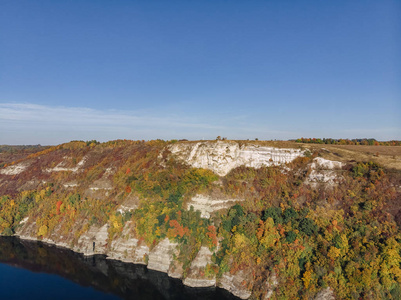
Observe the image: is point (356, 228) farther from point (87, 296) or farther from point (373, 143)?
point (87, 296)

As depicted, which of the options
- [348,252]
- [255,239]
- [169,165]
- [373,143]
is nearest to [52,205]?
[169,165]

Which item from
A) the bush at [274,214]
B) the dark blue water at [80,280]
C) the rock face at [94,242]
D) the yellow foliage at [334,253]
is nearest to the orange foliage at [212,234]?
the dark blue water at [80,280]

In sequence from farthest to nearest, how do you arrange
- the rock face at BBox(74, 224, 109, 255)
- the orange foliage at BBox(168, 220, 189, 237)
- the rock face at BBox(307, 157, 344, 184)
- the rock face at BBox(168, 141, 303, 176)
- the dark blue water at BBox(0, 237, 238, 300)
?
the rock face at BBox(168, 141, 303, 176) → the rock face at BBox(74, 224, 109, 255) → the rock face at BBox(307, 157, 344, 184) → the orange foliage at BBox(168, 220, 189, 237) → the dark blue water at BBox(0, 237, 238, 300)

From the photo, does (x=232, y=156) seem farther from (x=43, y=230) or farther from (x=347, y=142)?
(x=43, y=230)

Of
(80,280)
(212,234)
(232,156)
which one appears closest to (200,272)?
(212,234)

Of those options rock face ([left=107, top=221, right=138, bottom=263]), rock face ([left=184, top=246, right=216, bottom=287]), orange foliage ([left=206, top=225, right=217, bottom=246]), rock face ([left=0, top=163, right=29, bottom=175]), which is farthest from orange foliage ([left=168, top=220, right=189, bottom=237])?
rock face ([left=0, top=163, right=29, bottom=175])

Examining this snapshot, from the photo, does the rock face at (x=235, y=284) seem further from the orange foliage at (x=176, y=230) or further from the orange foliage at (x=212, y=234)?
the orange foliage at (x=176, y=230)

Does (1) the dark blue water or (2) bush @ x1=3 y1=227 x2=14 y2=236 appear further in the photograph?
(2) bush @ x1=3 y1=227 x2=14 y2=236

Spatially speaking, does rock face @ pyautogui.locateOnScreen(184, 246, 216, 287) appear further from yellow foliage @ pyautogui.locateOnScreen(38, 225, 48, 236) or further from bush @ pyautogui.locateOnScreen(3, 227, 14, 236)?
bush @ pyautogui.locateOnScreen(3, 227, 14, 236)
